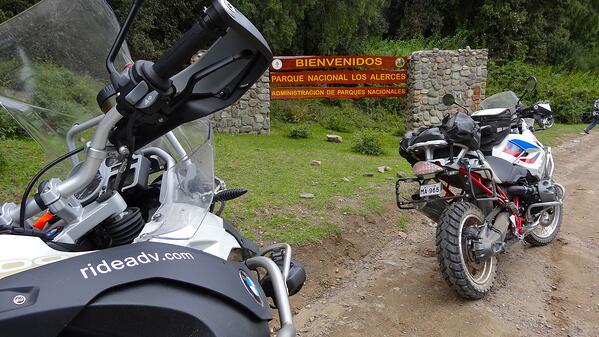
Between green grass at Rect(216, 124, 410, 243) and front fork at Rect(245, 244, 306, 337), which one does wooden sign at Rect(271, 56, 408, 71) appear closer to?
green grass at Rect(216, 124, 410, 243)

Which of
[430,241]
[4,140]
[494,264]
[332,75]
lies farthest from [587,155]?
[4,140]

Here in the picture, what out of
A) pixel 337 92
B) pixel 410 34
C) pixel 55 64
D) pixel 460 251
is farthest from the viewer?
pixel 410 34

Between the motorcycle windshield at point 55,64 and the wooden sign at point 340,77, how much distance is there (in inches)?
368

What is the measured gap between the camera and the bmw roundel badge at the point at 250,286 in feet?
4.48

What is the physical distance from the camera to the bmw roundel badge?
1.37 m

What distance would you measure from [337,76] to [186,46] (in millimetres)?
10633

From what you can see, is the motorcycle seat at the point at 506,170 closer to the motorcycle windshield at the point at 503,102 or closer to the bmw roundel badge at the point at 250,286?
the motorcycle windshield at the point at 503,102

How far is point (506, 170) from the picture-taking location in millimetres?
3842

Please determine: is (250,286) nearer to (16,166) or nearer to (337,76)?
(16,166)

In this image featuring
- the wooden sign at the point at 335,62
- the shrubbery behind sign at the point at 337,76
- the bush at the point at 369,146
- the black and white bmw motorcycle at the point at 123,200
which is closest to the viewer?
the black and white bmw motorcycle at the point at 123,200

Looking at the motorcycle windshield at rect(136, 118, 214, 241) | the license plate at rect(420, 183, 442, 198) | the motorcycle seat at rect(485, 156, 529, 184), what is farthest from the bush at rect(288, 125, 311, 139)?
the motorcycle windshield at rect(136, 118, 214, 241)

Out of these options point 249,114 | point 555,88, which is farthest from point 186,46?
A: point 555,88

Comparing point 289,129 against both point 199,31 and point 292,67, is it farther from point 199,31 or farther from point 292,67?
point 199,31

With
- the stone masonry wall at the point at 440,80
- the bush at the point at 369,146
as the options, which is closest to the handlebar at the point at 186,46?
the bush at the point at 369,146
